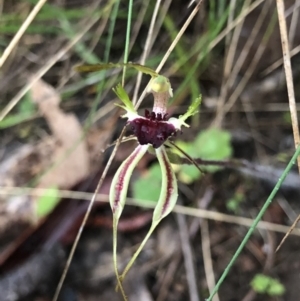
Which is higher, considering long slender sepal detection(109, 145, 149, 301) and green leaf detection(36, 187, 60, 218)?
green leaf detection(36, 187, 60, 218)

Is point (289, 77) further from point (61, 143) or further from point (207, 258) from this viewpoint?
point (61, 143)

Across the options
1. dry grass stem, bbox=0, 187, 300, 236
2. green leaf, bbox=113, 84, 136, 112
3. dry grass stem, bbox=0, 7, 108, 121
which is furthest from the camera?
dry grass stem, bbox=0, 187, 300, 236

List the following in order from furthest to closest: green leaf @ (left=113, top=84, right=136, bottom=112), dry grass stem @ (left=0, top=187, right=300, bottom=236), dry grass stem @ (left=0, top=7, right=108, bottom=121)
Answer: dry grass stem @ (left=0, top=187, right=300, bottom=236), dry grass stem @ (left=0, top=7, right=108, bottom=121), green leaf @ (left=113, top=84, right=136, bottom=112)

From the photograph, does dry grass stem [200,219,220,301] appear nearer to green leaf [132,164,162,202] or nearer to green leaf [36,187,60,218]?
green leaf [132,164,162,202]

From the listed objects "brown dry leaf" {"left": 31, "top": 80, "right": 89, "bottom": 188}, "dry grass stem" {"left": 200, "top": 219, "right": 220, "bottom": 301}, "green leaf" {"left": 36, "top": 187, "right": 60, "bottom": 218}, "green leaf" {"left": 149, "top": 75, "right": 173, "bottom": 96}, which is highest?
"brown dry leaf" {"left": 31, "top": 80, "right": 89, "bottom": 188}

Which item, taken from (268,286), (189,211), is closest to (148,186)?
(189,211)

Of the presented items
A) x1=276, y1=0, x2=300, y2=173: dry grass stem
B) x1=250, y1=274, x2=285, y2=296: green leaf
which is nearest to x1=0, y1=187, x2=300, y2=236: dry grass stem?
x1=250, y1=274, x2=285, y2=296: green leaf
